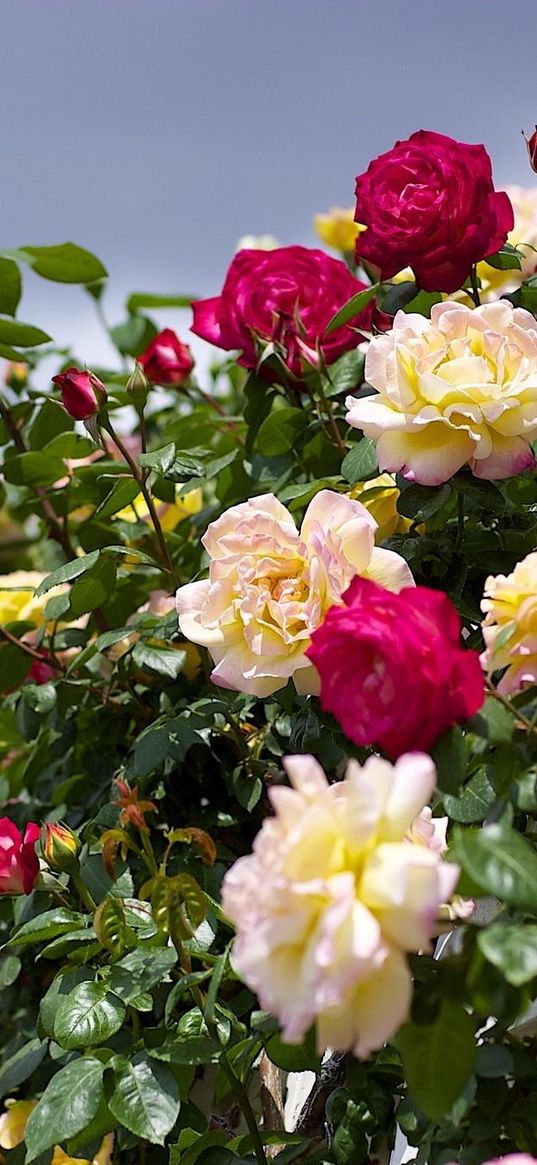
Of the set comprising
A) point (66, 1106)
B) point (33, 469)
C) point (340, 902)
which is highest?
point (340, 902)

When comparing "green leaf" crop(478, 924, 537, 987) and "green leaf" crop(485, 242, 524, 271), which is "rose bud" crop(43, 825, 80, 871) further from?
"green leaf" crop(485, 242, 524, 271)

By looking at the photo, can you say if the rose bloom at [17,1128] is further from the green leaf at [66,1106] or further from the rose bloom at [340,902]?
the rose bloom at [340,902]

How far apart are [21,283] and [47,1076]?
90 centimetres

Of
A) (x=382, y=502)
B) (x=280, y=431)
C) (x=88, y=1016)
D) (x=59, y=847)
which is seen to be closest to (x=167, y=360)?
(x=280, y=431)

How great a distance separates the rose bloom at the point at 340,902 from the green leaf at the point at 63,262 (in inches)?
42.8

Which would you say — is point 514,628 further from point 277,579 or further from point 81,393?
point 81,393

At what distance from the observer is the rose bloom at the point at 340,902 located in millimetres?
483

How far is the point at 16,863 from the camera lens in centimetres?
93

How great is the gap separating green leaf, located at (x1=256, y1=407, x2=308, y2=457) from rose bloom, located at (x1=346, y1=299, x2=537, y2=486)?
37 cm

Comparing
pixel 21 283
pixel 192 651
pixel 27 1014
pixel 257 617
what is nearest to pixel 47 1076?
pixel 27 1014

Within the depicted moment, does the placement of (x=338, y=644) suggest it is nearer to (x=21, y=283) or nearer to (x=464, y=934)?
(x=464, y=934)

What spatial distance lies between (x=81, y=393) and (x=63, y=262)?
59 cm

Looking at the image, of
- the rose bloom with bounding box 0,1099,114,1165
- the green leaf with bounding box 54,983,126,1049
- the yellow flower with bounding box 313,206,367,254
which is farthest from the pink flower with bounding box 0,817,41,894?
the yellow flower with bounding box 313,206,367,254

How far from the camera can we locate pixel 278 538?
774 mm
